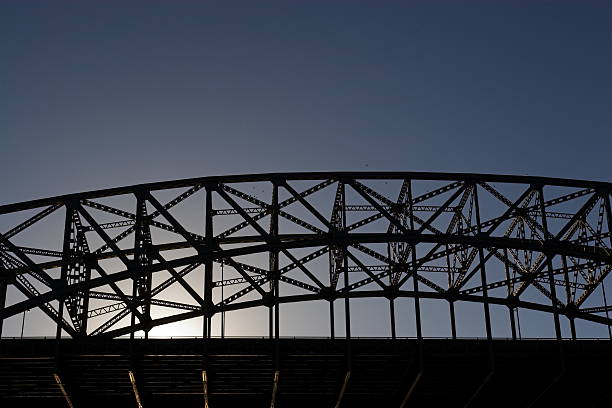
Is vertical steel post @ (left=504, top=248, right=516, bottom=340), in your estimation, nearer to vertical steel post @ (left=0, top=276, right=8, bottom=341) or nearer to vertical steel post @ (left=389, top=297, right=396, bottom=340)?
vertical steel post @ (left=389, top=297, right=396, bottom=340)

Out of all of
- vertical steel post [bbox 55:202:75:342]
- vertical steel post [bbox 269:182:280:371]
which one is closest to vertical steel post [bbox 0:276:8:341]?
vertical steel post [bbox 55:202:75:342]

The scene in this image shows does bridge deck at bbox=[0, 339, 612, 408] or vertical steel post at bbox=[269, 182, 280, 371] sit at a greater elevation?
vertical steel post at bbox=[269, 182, 280, 371]

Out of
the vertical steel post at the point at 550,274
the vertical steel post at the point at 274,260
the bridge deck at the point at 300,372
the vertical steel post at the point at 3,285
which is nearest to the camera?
the bridge deck at the point at 300,372

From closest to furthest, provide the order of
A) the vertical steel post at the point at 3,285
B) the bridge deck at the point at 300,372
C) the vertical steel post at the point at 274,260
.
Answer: the bridge deck at the point at 300,372
the vertical steel post at the point at 3,285
the vertical steel post at the point at 274,260

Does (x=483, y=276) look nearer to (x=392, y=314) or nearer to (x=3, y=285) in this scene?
(x=392, y=314)

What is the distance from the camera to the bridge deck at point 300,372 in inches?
1966

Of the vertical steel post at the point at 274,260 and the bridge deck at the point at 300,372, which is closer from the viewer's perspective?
the bridge deck at the point at 300,372

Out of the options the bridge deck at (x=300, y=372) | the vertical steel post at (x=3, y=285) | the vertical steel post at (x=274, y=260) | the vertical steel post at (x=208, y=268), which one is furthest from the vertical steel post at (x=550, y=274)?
the vertical steel post at (x=3, y=285)

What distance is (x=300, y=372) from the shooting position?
170ft

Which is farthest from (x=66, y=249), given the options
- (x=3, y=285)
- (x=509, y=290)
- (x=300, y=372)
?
(x=509, y=290)

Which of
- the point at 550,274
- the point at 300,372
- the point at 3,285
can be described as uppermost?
the point at 550,274

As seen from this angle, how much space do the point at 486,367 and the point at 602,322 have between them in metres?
10.1

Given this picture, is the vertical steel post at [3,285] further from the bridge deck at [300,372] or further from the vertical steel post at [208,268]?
the vertical steel post at [208,268]

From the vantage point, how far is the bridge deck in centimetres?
4994
